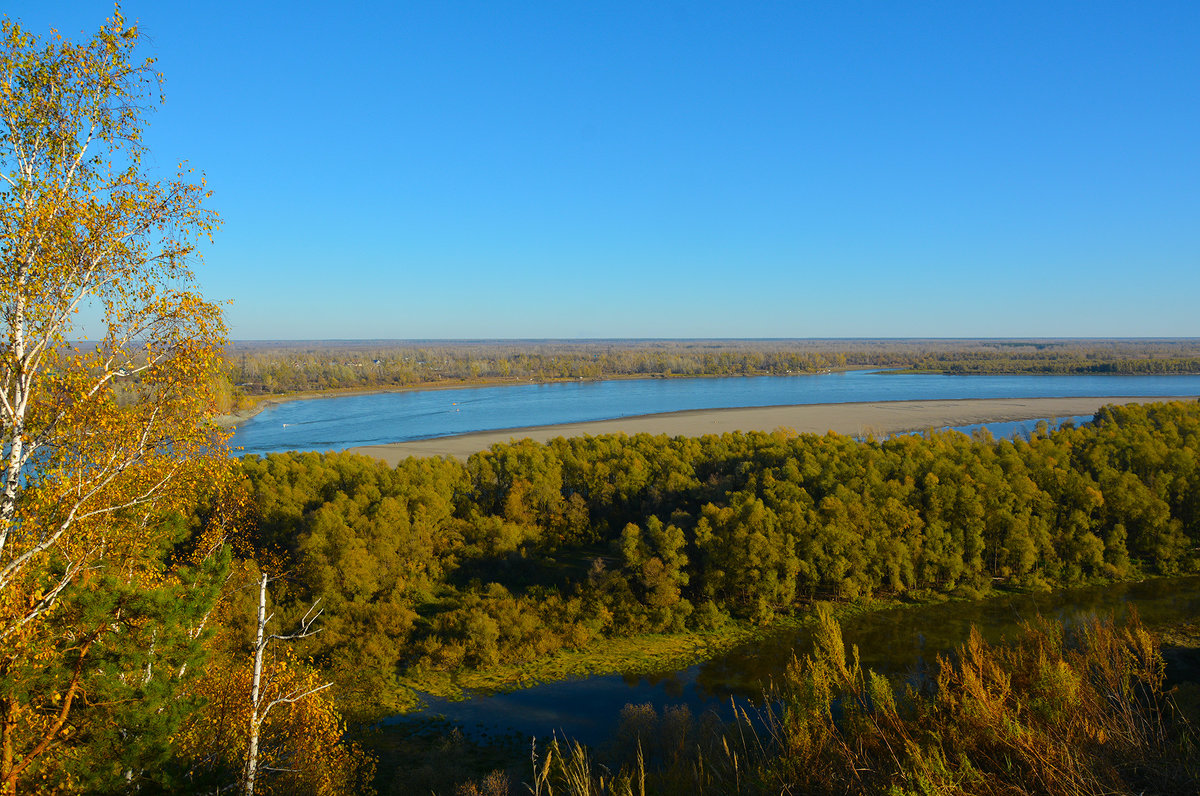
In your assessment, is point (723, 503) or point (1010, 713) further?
point (723, 503)

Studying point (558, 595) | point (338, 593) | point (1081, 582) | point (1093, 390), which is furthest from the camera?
point (1093, 390)

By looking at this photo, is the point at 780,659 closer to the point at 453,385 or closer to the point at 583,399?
the point at 583,399

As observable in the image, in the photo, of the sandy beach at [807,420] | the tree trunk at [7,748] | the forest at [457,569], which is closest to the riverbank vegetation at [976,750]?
the forest at [457,569]

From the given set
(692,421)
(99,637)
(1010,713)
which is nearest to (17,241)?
(99,637)

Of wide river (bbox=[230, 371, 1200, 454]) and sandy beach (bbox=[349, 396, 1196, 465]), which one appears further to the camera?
wide river (bbox=[230, 371, 1200, 454])

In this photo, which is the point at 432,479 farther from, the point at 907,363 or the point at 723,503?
the point at 907,363

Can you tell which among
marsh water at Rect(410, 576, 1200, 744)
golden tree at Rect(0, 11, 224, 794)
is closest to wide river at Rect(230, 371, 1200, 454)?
marsh water at Rect(410, 576, 1200, 744)

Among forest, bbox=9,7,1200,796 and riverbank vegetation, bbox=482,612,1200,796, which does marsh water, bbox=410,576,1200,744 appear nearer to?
forest, bbox=9,7,1200,796
